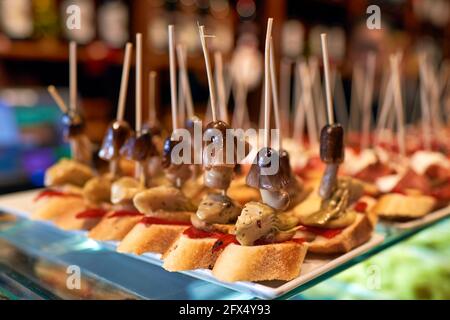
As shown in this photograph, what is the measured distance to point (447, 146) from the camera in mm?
2277

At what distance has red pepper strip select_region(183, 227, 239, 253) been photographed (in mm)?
1137

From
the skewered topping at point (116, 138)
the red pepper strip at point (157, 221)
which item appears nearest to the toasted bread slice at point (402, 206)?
the red pepper strip at point (157, 221)

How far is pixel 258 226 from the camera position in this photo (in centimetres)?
108

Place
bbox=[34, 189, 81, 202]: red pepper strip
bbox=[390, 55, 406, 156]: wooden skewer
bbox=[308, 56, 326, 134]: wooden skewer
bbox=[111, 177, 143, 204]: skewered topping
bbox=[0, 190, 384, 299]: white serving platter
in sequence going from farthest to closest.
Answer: bbox=[308, 56, 326, 134]: wooden skewer < bbox=[390, 55, 406, 156]: wooden skewer < bbox=[34, 189, 81, 202]: red pepper strip < bbox=[111, 177, 143, 204]: skewered topping < bbox=[0, 190, 384, 299]: white serving platter

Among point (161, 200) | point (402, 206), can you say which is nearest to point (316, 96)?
point (402, 206)

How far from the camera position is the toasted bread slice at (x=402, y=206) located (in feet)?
5.06

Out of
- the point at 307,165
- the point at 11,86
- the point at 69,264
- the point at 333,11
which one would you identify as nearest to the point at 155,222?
the point at 69,264

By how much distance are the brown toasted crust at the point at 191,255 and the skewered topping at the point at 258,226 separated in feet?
0.26

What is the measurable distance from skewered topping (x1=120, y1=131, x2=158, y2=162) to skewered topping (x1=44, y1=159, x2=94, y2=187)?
12.1 inches

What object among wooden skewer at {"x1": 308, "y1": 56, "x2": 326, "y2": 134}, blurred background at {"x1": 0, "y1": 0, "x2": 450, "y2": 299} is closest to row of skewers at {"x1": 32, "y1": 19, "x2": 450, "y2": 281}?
blurred background at {"x1": 0, "y1": 0, "x2": 450, "y2": 299}

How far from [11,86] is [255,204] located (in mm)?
2899

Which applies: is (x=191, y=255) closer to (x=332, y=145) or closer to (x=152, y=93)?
(x=332, y=145)

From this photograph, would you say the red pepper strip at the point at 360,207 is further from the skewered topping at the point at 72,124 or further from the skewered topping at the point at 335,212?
the skewered topping at the point at 72,124

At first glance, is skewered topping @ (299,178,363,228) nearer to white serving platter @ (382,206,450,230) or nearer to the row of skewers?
the row of skewers
